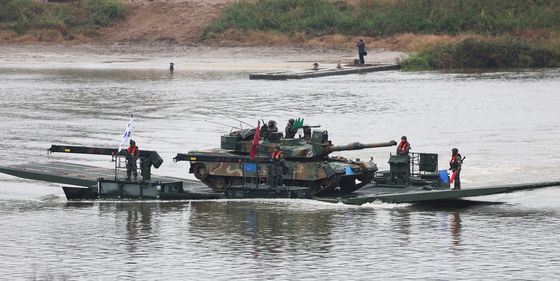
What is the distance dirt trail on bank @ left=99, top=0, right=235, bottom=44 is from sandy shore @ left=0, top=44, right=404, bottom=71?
1.42m

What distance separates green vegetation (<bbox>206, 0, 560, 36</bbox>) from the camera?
283ft

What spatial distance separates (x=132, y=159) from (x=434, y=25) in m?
51.2

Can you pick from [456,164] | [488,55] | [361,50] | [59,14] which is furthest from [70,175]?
[59,14]

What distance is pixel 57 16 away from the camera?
3701 inches

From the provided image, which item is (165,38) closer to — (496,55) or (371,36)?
(371,36)

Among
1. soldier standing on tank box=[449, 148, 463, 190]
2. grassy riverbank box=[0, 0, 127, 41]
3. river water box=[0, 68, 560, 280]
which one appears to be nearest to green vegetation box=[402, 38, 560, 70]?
river water box=[0, 68, 560, 280]

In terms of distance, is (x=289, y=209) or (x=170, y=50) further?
(x=170, y=50)

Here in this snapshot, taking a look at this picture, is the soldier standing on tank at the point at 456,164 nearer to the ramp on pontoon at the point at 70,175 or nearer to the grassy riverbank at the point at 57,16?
the ramp on pontoon at the point at 70,175

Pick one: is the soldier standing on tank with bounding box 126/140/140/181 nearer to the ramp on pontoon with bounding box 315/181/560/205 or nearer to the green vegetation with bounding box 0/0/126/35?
the ramp on pontoon with bounding box 315/181/560/205

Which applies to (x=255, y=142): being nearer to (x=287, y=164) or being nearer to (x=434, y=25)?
(x=287, y=164)

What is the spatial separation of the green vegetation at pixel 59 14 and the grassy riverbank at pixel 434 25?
8042mm

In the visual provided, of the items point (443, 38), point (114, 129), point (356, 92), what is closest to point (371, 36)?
point (443, 38)

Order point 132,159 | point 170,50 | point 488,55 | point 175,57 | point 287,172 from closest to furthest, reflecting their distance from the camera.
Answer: point 287,172 → point 132,159 → point 488,55 → point 175,57 → point 170,50

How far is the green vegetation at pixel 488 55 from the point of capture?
264ft
